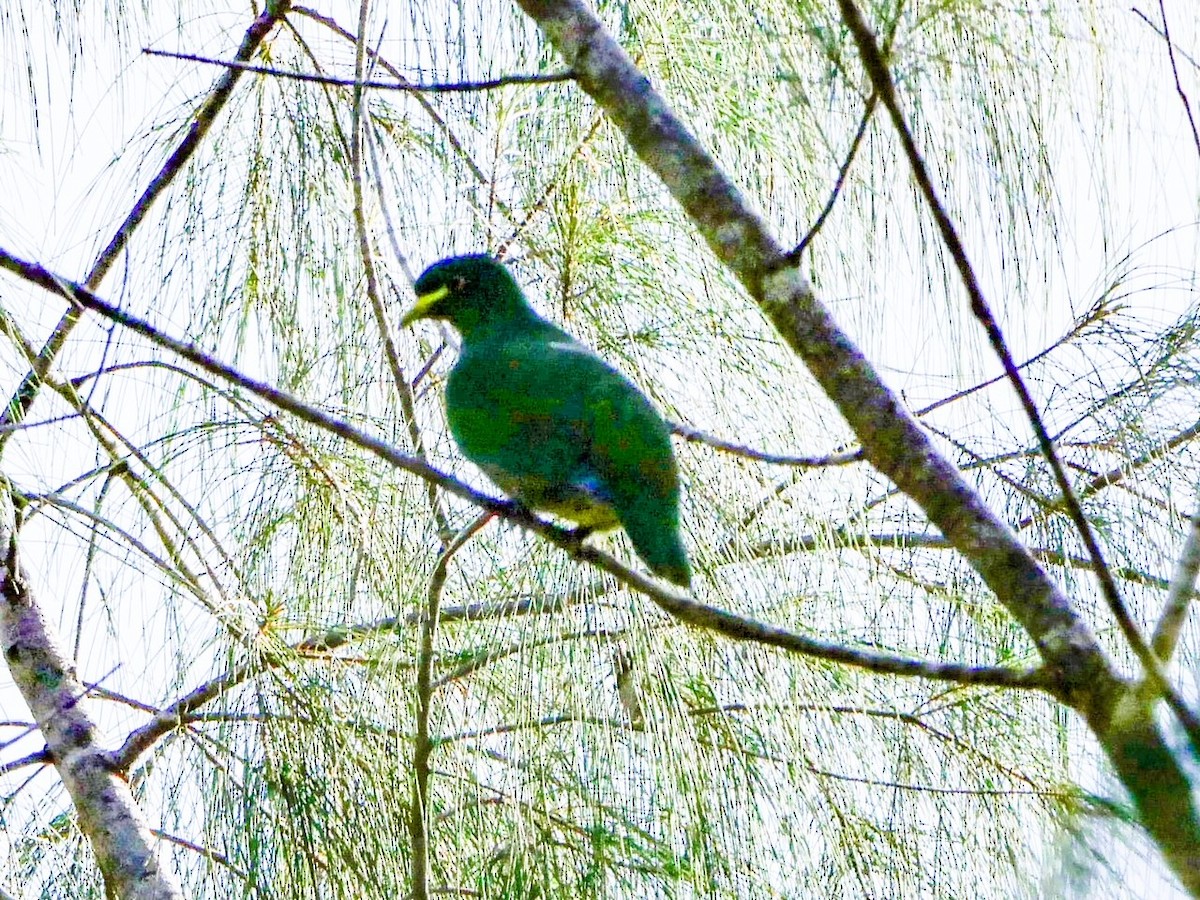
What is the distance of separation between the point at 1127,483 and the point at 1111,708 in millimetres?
1138

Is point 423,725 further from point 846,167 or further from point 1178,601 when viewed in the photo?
point 1178,601

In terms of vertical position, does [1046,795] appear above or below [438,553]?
below

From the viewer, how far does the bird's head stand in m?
2.32

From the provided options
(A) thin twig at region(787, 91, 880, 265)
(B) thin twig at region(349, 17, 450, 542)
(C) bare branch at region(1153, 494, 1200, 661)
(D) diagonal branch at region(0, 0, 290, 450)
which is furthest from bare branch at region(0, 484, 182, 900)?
(C) bare branch at region(1153, 494, 1200, 661)

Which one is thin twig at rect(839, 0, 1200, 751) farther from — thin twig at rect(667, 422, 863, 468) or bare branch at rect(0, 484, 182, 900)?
bare branch at rect(0, 484, 182, 900)

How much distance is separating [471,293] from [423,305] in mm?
Answer: 93

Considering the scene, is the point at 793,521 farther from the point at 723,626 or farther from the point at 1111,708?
the point at 1111,708

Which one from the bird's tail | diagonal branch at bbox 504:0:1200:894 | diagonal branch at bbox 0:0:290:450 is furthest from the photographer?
diagonal branch at bbox 0:0:290:450

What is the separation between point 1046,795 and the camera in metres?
2.28

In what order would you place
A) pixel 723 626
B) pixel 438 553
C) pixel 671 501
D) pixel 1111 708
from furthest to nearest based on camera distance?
1. pixel 438 553
2. pixel 671 501
3. pixel 723 626
4. pixel 1111 708

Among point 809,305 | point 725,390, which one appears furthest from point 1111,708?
point 725,390

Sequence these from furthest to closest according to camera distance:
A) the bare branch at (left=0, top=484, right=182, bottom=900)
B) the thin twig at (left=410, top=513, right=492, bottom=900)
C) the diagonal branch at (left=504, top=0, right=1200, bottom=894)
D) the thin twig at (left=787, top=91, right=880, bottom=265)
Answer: the bare branch at (left=0, top=484, right=182, bottom=900), the thin twig at (left=410, top=513, right=492, bottom=900), the thin twig at (left=787, top=91, right=880, bottom=265), the diagonal branch at (left=504, top=0, right=1200, bottom=894)

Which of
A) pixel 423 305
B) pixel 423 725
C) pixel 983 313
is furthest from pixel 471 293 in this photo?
pixel 983 313

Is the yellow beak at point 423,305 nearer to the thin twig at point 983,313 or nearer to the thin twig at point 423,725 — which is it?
the thin twig at point 423,725
